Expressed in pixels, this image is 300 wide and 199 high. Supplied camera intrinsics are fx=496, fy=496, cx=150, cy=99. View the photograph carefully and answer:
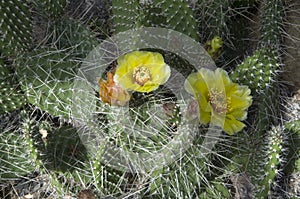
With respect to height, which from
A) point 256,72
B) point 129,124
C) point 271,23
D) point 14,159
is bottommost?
point 14,159

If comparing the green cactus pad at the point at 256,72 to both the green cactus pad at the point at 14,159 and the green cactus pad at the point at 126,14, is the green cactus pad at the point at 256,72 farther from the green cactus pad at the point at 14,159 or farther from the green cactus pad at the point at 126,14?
the green cactus pad at the point at 14,159

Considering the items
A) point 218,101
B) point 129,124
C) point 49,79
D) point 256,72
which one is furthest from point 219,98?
point 49,79

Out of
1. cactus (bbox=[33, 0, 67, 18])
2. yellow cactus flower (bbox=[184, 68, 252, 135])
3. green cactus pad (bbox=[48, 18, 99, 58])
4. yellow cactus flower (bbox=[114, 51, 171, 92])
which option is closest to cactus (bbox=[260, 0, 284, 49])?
yellow cactus flower (bbox=[184, 68, 252, 135])

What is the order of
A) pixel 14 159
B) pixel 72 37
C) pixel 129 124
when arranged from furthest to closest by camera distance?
1. pixel 72 37
2. pixel 14 159
3. pixel 129 124

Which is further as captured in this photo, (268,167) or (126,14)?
(126,14)

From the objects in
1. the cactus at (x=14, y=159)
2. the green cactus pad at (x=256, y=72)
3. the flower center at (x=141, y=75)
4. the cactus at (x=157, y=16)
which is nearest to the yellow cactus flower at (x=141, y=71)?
the flower center at (x=141, y=75)

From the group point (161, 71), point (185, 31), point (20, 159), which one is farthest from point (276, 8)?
point (20, 159)

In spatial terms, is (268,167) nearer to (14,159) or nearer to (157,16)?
(157,16)

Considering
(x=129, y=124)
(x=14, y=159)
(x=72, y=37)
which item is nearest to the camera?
(x=129, y=124)
